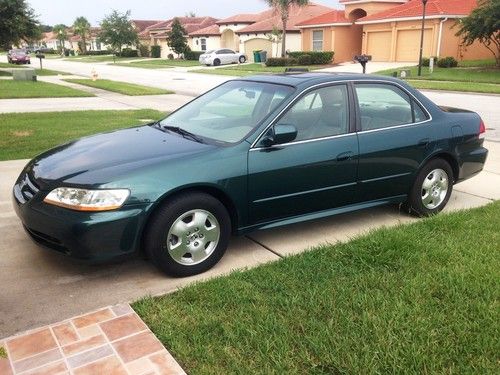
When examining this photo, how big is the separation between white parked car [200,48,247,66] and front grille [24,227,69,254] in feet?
139

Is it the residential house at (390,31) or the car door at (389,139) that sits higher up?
the residential house at (390,31)

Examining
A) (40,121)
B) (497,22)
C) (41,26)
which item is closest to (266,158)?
(40,121)

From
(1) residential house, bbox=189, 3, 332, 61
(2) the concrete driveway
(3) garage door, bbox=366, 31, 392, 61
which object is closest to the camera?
(2) the concrete driveway

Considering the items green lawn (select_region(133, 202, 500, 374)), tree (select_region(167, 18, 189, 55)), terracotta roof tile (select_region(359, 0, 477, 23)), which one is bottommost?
green lawn (select_region(133, 202, 500, 374))

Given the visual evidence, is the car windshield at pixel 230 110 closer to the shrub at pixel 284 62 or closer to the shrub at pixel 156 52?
the shrub at pixel 284 62

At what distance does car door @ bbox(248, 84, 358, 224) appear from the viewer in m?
4.17

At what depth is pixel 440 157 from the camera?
5.36 m

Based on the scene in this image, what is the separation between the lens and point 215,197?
159 inches

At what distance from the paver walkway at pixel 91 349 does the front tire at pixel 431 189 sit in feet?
10.3

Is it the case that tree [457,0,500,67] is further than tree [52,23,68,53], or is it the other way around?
tree [52,23,68,53]

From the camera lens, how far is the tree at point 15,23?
94.3 ft

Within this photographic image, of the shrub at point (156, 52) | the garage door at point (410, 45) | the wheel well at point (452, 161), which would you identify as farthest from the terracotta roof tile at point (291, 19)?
the wheel well at point (452, 161)

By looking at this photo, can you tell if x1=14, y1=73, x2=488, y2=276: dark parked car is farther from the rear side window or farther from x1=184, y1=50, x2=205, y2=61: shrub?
x1=184, y1=50, x2=205, y2=61: shrub

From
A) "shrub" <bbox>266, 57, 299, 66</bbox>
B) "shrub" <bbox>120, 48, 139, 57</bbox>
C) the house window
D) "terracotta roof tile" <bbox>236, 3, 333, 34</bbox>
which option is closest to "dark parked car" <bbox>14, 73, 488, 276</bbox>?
"shrub" <bbox>266, 57, 299, 66</bbox>
